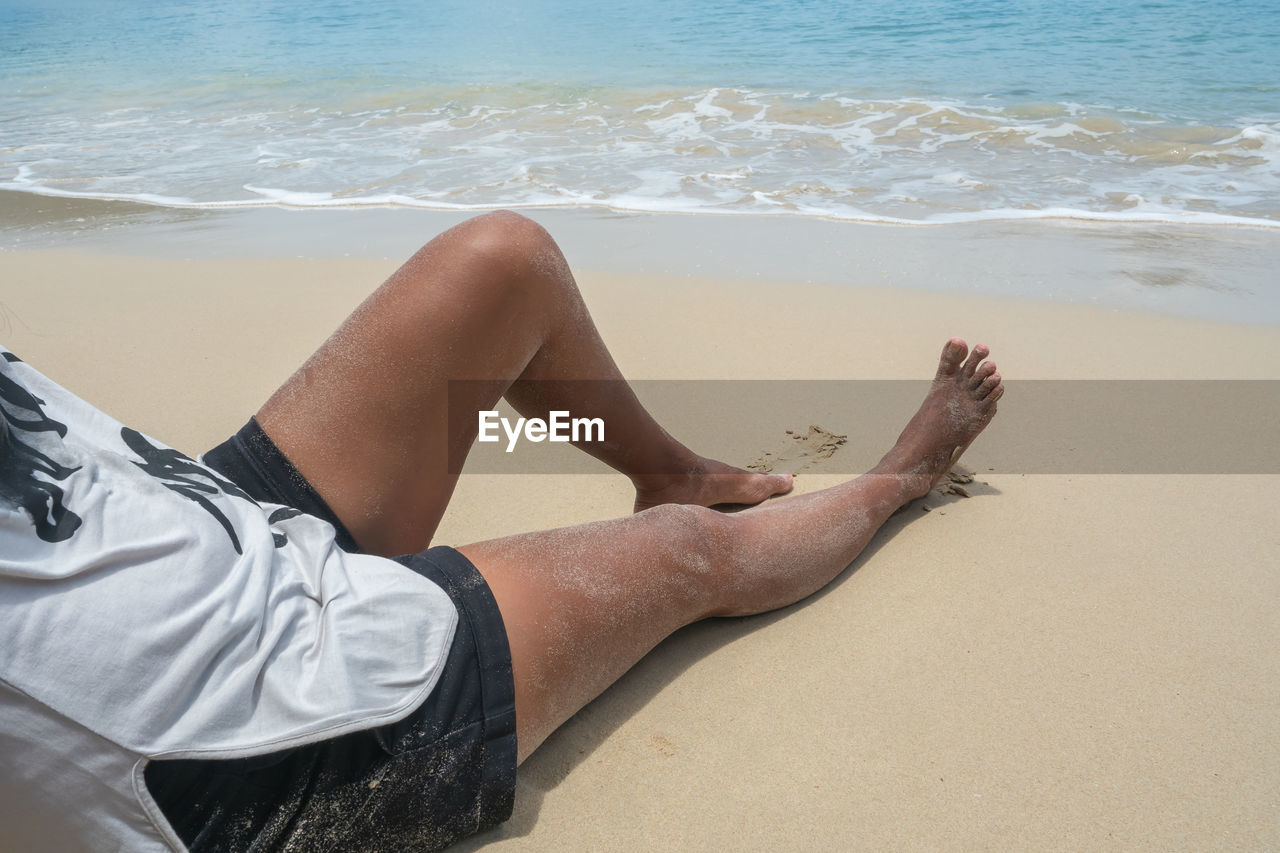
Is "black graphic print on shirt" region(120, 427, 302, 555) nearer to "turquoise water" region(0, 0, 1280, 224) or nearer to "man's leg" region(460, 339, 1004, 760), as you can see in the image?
"man's leg" region(460, 339, 1004, 760)

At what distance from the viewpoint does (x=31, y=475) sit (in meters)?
0.93

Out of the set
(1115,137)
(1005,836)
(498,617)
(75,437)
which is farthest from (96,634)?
(1115,137)

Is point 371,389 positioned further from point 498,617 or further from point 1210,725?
point 1210,725

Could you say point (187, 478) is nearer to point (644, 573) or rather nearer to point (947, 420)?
point (644, 573)

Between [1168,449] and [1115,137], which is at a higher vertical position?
[1115,137]

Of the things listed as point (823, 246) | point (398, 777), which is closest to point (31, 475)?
point (398, 777)

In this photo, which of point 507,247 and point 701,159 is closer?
point 507,247

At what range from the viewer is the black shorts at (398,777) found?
979mm

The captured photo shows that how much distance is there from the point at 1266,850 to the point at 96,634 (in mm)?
1415

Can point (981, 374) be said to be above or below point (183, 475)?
below

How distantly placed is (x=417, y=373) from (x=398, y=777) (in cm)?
60

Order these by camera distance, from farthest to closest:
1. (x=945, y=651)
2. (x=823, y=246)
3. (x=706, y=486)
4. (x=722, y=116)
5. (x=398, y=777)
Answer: (x=722, y=116), (x=823, y=246), (x=706, y=486), (x=945, y=651), (x=398, y=777)

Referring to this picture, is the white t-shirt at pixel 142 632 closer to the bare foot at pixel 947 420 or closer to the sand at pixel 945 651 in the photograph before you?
the sand at pixel 945 651

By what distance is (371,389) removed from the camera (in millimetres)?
1429
